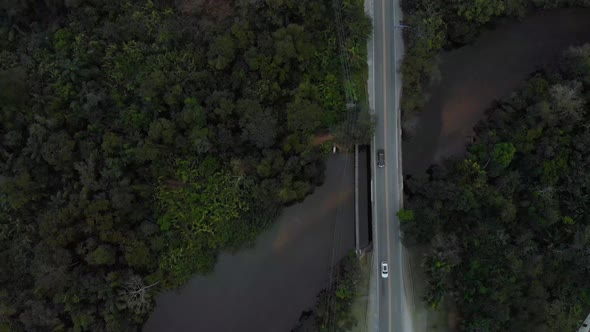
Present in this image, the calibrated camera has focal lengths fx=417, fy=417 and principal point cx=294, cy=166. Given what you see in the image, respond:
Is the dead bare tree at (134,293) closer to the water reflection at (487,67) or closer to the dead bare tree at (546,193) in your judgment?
the water reflection at (487,67)

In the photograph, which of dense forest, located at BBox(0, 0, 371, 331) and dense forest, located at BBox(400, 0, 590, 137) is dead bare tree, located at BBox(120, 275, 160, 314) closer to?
dense forest, located at BBox(0, 0, 371, 331)

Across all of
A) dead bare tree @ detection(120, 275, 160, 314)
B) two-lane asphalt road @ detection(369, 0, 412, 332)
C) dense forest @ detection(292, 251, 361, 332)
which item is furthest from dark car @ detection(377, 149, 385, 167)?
dead bare tree @ detection(120, 275, 160, 314)

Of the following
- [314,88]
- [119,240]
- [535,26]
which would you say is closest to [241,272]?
[119,240]

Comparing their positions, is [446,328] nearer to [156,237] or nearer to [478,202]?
[478,202]

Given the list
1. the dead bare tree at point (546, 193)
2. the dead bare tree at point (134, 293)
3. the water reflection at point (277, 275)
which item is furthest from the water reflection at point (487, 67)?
the dead bare tree at point (134, 293)

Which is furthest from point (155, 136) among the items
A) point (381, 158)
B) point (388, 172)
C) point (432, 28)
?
point (432, 28)

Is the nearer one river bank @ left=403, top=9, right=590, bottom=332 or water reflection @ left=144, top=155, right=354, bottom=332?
water reflection @ left=144, top=155, right=354, bottom=332
